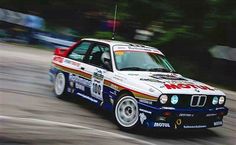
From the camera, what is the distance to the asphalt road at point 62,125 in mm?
6539

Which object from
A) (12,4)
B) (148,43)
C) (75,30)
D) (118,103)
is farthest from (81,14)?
(118,103)

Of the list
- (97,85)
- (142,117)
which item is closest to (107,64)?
(97,85)

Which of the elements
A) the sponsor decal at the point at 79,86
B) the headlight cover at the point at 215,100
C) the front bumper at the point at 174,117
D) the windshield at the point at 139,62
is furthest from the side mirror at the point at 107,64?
the headlight cover at the point at 215,100

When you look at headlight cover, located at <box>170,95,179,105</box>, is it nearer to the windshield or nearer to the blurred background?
the windshield

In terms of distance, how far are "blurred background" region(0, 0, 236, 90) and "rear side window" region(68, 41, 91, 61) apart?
25.4 feet

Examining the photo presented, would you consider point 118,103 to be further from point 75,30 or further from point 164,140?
point 75,30

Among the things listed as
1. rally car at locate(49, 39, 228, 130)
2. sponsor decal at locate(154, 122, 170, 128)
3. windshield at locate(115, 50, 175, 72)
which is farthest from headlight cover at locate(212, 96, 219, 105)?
windshield at locate(115, 50, 175, 72)

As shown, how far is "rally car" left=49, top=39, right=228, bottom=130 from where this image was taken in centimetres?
733

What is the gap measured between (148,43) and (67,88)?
32.0ft

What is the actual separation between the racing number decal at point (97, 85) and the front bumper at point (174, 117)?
1.22 meters

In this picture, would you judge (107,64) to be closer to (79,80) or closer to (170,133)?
(79,80)

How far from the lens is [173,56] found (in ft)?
60.5

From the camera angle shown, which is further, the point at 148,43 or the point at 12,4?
the point at 12,4

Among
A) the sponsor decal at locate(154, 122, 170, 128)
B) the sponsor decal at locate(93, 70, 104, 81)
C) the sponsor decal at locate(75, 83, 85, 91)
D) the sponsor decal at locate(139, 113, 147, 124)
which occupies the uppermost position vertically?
the sponsor decal at locate(93, 70, 104, 81)
